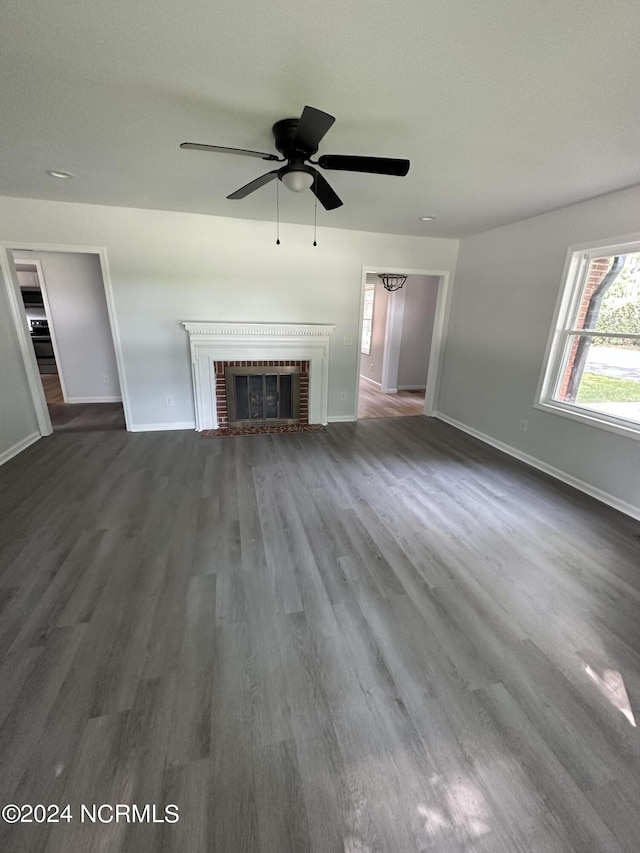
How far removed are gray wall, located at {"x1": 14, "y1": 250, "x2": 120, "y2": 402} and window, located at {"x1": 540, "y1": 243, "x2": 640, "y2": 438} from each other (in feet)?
20.0

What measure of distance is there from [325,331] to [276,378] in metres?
0.88

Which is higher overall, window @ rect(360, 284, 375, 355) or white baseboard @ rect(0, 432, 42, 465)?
window @ rect(360, 284, 375, 355)

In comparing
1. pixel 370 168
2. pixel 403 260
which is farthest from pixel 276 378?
pixel 370 168

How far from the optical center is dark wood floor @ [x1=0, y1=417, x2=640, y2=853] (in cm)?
107

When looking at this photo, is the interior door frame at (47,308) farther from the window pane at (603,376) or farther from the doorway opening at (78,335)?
the window pane at (603,376)

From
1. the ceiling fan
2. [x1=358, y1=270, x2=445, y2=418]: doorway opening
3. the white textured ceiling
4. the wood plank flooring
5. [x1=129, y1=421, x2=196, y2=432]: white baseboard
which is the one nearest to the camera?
the white textured ceiling

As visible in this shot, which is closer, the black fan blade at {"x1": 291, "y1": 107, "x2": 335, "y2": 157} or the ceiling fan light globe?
the black fan blade at {"x1": 291, "y1": 107, "x2": 335, "y2": 157}

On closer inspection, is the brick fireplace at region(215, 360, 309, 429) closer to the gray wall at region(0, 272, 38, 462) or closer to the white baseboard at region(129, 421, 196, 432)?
the white baseboard at region(129, 421, 196, 432)

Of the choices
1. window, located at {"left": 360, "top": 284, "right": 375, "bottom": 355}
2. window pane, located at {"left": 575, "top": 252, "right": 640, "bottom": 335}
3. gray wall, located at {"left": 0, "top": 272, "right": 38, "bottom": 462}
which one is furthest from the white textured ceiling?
window, located at {"left": 360, "top": 284, "right": 375, "bottom": 355}

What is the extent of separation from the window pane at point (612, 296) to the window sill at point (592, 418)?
2.36 ft

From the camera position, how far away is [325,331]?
444cm

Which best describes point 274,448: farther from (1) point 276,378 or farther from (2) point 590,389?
(2) point 590,389

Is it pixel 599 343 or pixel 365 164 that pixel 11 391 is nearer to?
pixel 365 164

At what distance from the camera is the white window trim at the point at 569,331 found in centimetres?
281
